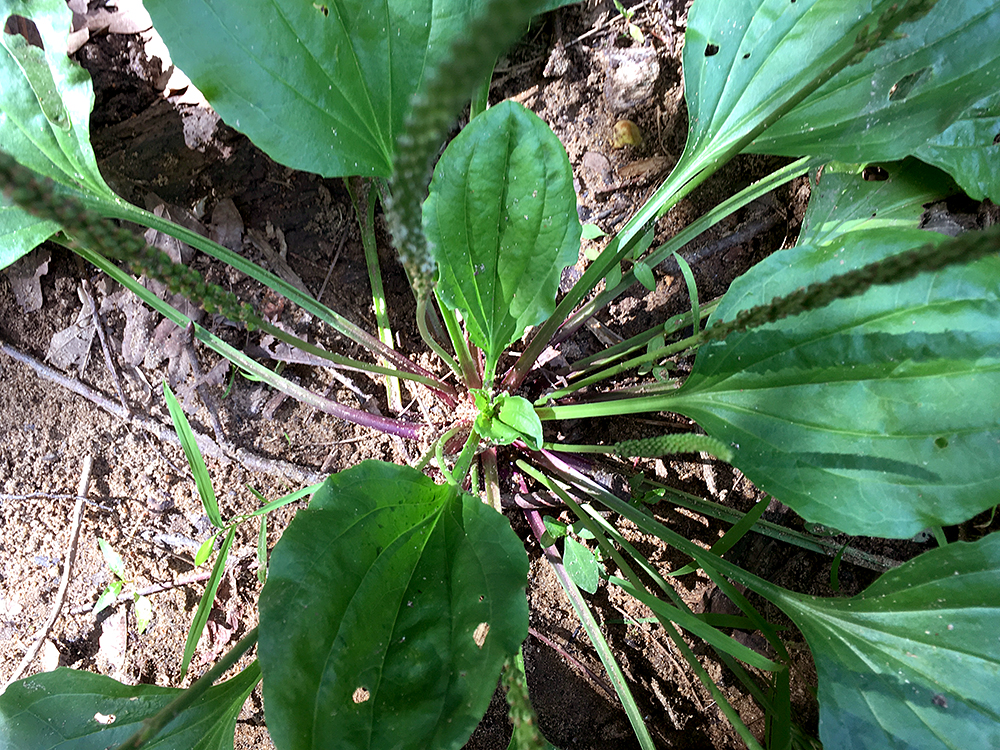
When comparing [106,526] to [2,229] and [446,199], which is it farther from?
[446,199]

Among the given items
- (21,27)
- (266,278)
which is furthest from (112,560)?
(21,27)

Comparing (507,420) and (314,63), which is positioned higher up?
(314,63)

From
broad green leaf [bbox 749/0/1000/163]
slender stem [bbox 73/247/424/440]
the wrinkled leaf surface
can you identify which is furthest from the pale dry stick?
broad green leaf [bbox 749/0/1000/163]

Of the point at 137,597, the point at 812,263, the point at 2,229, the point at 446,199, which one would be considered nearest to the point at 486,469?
the point at 446,199

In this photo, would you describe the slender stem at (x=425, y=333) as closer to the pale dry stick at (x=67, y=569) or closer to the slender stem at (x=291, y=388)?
the slender stem at (x=291, y=388)

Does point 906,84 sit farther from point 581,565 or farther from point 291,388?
point 291,388

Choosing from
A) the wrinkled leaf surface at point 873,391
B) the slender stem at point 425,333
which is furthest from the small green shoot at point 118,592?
the wrinkled leaf surface at point 873,391
